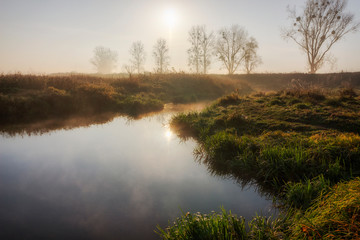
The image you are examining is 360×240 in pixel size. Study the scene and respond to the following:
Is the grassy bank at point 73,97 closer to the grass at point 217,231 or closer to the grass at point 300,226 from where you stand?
the grass at point 217,231

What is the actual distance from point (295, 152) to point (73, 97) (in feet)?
41.3

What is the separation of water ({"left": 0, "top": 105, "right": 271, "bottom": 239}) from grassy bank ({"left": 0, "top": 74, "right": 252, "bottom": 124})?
13.7ft

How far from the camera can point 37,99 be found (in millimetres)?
11867

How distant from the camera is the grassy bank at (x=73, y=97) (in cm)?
1112

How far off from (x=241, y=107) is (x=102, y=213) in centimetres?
896

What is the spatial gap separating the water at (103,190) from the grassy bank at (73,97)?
4188mm

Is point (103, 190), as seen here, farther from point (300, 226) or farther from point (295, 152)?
point (295, 152)

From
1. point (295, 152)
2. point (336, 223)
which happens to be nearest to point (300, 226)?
point (336, 223)

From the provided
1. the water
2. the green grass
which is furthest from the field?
the water

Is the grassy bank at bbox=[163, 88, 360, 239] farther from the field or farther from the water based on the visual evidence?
the water

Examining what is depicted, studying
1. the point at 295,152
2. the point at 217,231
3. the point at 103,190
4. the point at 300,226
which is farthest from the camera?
the point at 295,152

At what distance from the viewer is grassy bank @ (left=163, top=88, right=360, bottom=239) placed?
323 cm

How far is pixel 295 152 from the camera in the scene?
502 cm

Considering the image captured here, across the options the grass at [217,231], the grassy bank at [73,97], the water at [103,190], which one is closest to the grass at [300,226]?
the grass at [217,231]
